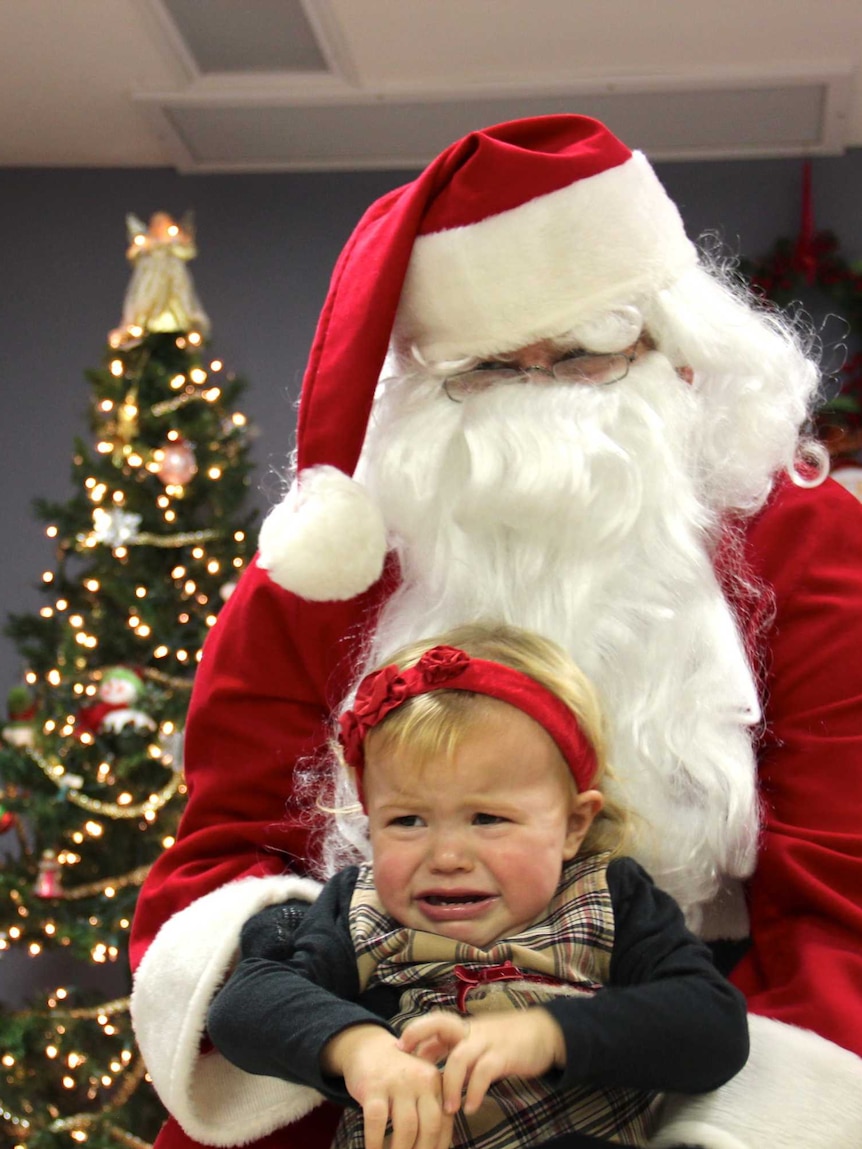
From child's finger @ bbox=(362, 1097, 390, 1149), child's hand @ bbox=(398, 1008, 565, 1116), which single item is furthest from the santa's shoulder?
child's finger @ bbox=(362, 1097, 390, 1149)

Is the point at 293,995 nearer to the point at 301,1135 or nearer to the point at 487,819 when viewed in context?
the point at 487,819

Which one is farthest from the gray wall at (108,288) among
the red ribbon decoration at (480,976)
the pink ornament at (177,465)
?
the red ribbon decoration at (480,976)

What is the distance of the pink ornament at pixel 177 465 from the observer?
3.66 meters

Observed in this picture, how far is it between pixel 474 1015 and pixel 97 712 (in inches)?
99.4

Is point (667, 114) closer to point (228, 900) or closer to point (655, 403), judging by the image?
point (655, 403)

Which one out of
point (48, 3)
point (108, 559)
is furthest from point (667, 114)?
point (108, 559)

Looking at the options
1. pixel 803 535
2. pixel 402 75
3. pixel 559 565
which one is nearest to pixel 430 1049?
pixel 559 565

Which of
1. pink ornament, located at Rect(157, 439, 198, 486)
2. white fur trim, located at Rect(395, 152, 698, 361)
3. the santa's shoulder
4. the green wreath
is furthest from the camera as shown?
the green wreath

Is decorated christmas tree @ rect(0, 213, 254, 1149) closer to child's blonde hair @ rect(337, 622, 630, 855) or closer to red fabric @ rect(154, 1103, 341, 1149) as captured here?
red fabric @ rect(154, 1103, 341, 1149)

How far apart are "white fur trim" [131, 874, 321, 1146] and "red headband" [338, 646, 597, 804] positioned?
0.87ft

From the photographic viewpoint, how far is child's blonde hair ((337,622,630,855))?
3.87 ft

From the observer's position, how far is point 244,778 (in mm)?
1570

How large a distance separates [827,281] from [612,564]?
9.49 ft

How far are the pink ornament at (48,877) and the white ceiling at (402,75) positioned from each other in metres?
2.26
